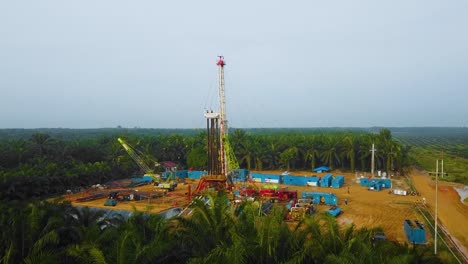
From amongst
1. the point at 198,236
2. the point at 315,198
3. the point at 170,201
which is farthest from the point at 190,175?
the point at 198,236

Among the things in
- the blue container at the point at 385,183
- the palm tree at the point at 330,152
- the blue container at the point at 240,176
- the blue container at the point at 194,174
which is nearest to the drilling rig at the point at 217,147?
the blue container at the point at 240,176

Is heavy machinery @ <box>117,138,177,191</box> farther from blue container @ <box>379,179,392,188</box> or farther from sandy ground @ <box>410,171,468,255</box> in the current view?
sandy ground @ <box>410,171,468,255</box>

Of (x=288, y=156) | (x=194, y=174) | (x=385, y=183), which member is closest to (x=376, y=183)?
(x=385, y=183)

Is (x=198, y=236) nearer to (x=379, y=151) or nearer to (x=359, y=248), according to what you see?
(x=359, y=248)

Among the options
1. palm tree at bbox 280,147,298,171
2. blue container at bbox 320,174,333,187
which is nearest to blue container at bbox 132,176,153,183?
palm tree at bbox 280,147,298,171

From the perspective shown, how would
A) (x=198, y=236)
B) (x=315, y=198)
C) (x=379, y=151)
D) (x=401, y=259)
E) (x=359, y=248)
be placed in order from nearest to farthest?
(x=401, y=259) < (x=359, y=248) < (x=198, y=236) < (x=315, y=198) < (x=379, y=151)

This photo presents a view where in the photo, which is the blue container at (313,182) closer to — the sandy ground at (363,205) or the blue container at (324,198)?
the sandy ground at (363,205)

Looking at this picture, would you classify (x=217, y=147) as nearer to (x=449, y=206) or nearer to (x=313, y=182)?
(x=313, y=182)
